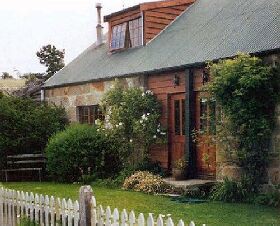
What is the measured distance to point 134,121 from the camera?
581 inches

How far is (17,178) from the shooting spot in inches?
683

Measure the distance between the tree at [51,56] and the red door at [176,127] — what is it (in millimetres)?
19199

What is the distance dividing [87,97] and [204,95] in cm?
644

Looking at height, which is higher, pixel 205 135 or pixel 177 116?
pixel 177 116

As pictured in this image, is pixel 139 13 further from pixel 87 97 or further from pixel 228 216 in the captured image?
pixel 228 216

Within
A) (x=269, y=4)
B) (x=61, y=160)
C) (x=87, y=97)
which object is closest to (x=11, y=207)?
(x=61, y=160)

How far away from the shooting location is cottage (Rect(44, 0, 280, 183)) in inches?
497

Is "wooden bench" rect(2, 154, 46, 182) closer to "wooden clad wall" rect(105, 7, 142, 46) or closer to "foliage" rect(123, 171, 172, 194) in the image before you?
"foliage" rect(123, 171, 172, 194)

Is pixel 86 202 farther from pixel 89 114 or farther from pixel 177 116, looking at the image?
pixel 89 114

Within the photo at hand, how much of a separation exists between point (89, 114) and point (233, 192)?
8786mm

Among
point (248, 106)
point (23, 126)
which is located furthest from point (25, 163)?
point (248, 106)

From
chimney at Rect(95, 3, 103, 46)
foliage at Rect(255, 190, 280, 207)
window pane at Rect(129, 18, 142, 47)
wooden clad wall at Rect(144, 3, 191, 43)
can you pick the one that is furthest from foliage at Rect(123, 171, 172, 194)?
chimney at Rect(95, 3, 103, 46)

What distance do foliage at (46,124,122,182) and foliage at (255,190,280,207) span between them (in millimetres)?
5975

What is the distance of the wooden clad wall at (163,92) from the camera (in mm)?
14430
